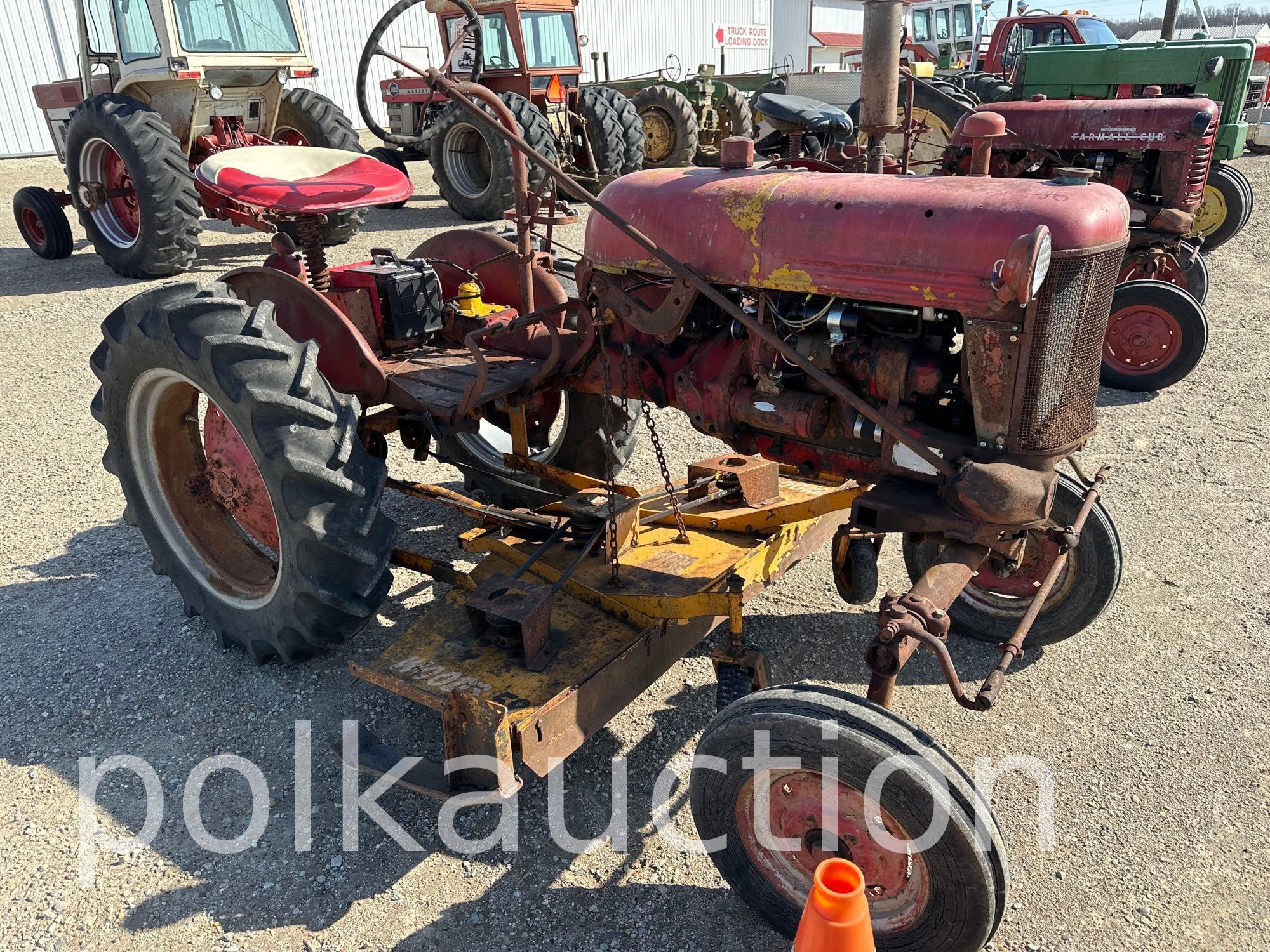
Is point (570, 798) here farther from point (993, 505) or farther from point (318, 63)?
point (318, 63)

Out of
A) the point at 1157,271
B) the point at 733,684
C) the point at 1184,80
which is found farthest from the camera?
the point at 1184,80

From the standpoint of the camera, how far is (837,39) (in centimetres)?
3095

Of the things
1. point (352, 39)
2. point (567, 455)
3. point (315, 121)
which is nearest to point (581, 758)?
point (567, 455)

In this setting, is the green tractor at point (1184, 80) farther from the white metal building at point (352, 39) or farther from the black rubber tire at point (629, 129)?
the white metal building at point (352, 39)

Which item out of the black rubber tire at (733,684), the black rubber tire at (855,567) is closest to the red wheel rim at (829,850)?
the black rubber tire at (733,684)

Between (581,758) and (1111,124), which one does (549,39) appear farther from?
(581,758)

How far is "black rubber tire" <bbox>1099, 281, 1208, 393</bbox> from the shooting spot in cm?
562

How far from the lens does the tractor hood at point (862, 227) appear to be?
2262 mm

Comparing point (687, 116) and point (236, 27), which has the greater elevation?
point (236, 27)

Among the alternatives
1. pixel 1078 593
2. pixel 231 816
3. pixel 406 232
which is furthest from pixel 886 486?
pixel 406 232

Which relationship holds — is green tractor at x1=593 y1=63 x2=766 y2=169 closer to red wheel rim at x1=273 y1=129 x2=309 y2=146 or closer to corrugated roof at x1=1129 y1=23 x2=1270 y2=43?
red wheel rim at x1=273 y1=129 x2=309 y2=146

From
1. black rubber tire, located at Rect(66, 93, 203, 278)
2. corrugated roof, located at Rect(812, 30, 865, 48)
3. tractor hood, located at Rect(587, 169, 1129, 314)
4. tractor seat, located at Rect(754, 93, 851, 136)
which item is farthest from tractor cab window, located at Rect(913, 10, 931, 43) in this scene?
tractor hood, located at Rect(587, 169, 1129, 314)

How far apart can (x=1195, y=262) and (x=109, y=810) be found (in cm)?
711

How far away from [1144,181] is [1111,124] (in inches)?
19.1
